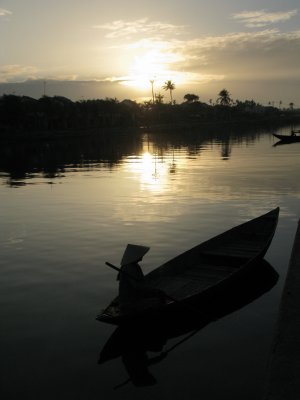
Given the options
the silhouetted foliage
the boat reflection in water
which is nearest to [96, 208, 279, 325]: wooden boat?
the boat reflection in water

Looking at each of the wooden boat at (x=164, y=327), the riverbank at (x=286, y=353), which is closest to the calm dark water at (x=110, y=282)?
the wooden boat at (x=164, y=327)

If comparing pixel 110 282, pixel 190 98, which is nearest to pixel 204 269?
pixel 110 282

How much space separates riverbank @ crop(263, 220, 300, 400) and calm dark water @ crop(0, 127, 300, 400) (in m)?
0.86

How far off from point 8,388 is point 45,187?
21734 millimetres

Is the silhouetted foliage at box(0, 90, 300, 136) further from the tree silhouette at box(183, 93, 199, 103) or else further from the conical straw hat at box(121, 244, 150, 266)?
the conical straw hat at box(121, 244, 150, 266)

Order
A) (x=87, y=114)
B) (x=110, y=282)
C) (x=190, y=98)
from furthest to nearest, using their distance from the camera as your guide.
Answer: (x=190, y=98) → (x=87, y=114) → (x=110, y=282)

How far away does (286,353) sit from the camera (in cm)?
639

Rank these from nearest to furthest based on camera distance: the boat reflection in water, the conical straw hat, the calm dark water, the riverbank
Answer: the riverbank, the calm dark water, the boat reflection in water, the conical straw hat

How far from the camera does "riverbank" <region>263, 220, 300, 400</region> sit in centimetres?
553

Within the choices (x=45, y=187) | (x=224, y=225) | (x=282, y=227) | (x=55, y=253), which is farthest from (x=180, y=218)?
(x=45, y=187)

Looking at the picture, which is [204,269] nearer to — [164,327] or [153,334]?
[164,327]

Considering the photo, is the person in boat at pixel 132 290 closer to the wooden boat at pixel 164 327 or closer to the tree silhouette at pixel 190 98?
the wooden boat at pixel 164 327

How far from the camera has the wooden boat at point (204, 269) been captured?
8180 mm

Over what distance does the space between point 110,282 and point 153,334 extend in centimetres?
307
